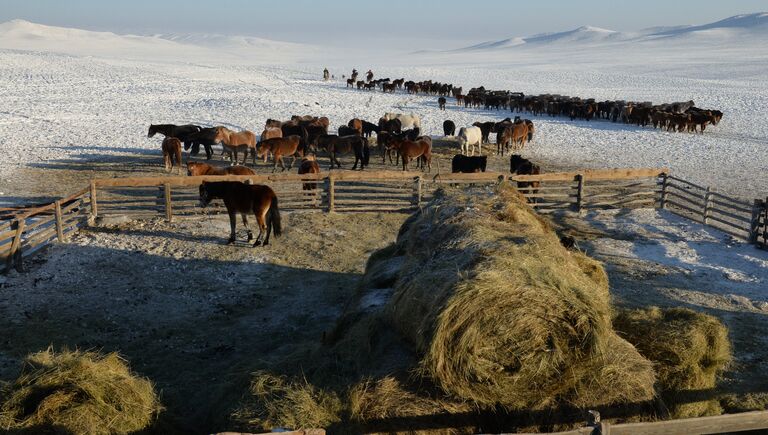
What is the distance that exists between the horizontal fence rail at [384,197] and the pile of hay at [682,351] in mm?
7467

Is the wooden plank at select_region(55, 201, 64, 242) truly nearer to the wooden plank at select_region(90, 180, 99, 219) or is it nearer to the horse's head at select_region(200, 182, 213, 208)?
the wooden plank at select_region(90, 180, 99, 219)

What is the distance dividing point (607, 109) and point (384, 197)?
23.4 meters

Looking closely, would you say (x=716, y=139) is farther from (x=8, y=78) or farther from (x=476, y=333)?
(x=8, y=78)

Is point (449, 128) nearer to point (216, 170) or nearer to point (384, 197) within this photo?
point (384, 197)

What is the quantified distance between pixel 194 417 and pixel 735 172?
18.7m

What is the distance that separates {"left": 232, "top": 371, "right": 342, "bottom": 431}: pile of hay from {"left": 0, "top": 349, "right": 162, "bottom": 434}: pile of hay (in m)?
0.89

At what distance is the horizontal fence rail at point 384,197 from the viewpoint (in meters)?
13.1

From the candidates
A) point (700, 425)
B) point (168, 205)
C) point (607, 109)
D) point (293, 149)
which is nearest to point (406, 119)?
point (293, 149)

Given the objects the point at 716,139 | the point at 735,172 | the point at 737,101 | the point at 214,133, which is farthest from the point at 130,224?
the point at 737,101

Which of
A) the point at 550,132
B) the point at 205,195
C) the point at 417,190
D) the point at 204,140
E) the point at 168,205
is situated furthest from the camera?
the point at 550,132

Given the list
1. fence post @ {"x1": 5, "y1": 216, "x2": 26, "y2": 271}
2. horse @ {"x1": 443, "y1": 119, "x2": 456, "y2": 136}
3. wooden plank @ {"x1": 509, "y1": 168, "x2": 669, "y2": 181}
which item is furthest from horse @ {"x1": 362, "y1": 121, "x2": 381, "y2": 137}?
fence post @ {"x1": 5, "y1": 216, "x2": 26, "y2": 271}

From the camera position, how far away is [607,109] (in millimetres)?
35406

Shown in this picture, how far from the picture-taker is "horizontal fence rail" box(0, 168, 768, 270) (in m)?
13.1

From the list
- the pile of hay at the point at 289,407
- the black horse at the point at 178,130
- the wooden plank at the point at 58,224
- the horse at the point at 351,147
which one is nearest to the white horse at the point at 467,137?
the horse at the point at 351,147
